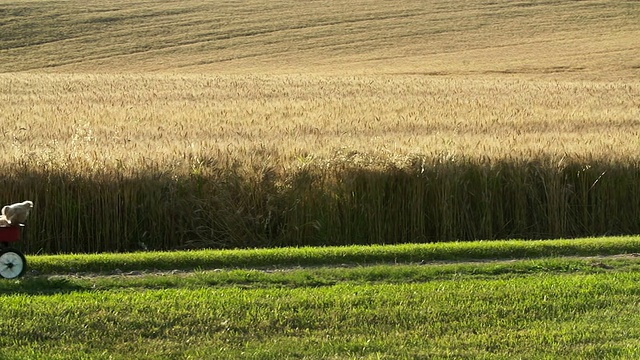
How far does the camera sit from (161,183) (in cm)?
1195

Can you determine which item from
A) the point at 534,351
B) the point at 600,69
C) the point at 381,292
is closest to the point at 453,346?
the point at 534,351

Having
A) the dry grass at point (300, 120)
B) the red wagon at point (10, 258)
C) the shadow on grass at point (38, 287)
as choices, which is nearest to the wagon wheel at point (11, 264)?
the red wagon at point (10, 258)

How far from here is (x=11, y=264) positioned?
Result: 26.9 ft

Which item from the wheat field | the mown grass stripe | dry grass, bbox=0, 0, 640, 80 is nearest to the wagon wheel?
the mown grass stripe

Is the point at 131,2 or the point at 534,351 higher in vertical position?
the point at 131,2

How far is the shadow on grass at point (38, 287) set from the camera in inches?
298

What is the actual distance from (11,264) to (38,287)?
25.1 inches

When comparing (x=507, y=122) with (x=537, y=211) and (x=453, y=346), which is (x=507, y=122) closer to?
(x=537, y=211)

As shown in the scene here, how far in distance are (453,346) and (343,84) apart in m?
26.2

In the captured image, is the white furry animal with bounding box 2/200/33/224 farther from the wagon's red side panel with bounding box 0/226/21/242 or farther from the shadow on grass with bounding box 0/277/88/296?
the shadow on grass with bounding box 0/277/88/296

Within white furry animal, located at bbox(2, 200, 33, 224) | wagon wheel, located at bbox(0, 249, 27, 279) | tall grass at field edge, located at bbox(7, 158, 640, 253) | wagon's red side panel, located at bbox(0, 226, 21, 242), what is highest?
white furry animal, located at bbox(2, 200, 33, 224)

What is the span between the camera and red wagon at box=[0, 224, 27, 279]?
817 centimetres

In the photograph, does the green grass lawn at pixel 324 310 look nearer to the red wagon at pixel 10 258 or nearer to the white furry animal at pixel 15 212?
the red wagon at pixel 10 258

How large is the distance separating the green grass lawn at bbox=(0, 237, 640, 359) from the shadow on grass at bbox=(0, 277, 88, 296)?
0.02 m
